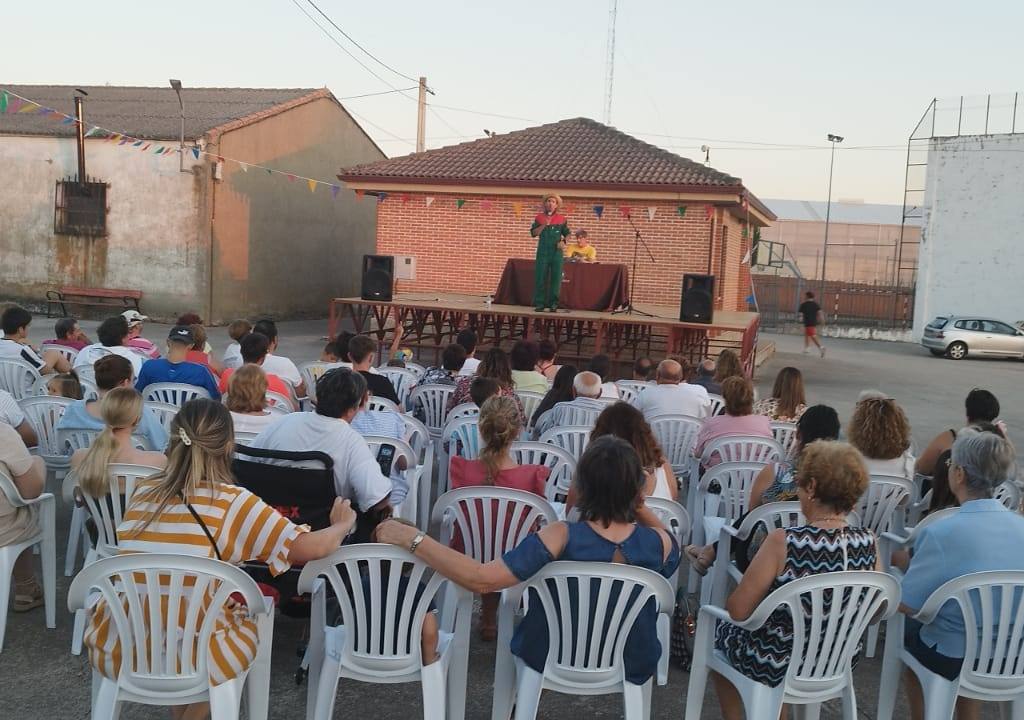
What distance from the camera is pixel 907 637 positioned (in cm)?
289

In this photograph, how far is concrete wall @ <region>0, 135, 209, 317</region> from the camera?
59.0ft

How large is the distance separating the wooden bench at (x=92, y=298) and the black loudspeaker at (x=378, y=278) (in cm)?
735

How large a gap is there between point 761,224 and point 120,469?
19.9 metres

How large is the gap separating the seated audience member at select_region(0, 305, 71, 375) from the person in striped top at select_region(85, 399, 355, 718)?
4021 millimetres

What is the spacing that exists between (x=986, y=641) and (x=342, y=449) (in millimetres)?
2166

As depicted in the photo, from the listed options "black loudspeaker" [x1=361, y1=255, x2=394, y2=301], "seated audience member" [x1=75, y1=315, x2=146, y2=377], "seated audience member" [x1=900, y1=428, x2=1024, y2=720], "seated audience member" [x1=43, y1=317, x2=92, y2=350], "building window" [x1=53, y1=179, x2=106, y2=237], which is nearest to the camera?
"seated audience member" [x1=900, y1=428, x2=1024, y2=720]

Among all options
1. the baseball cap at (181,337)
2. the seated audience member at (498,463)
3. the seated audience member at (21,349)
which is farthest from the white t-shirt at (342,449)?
the seated audience member at (21,349)

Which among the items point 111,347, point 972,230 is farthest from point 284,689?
point 972,230

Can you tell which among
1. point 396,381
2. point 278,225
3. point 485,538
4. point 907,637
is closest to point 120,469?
point 485,538

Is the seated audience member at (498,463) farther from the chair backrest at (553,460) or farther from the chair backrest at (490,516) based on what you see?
the chair backrest at (553,460)

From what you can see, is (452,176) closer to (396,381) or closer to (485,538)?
(396,381)

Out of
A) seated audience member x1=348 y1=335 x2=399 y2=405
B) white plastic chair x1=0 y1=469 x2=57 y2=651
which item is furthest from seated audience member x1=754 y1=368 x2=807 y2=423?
white plastic chair x1=0 y1=469 x2=57 y2=651

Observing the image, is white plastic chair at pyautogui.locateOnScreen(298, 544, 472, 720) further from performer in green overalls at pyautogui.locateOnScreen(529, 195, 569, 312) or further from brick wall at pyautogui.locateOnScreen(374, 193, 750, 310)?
brick wall at pyautogui.locateOnScreen(374, 193, 750, 310)

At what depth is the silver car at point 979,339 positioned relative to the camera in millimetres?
21359
